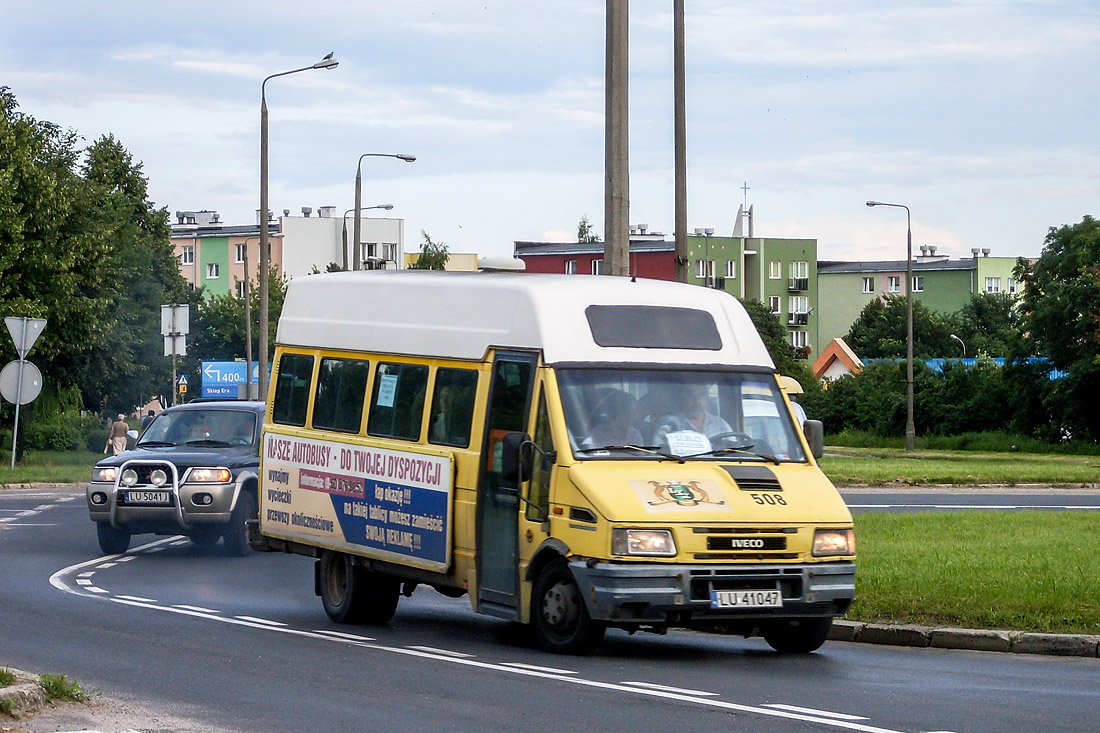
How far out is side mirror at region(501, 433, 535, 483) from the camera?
445 inches

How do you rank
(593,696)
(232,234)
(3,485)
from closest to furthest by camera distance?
1. (593,696)
2. (3,485)
3. (232,234)

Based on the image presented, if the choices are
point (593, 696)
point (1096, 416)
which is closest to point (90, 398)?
point (1096, 416)

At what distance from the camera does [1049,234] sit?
64.1m

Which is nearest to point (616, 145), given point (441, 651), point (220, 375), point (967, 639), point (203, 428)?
point (203, 428)

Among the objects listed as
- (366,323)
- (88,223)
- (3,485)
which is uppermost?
(88,223)

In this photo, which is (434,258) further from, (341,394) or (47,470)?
(341,394)

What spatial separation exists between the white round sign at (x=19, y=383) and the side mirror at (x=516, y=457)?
22.8m

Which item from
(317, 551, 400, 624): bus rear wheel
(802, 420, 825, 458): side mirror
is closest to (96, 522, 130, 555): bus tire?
(317, 551, 400, 624): bus rear wheel

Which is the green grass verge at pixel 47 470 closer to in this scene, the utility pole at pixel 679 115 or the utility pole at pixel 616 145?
the utility pole at pixel 679 115

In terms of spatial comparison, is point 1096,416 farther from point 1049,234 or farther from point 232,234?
point 232,234

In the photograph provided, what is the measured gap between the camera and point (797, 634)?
460 inches

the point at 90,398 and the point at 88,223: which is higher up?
the point at 88,223

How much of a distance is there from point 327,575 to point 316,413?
4.33 ft

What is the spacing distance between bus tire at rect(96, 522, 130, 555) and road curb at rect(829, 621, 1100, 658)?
415 inches
